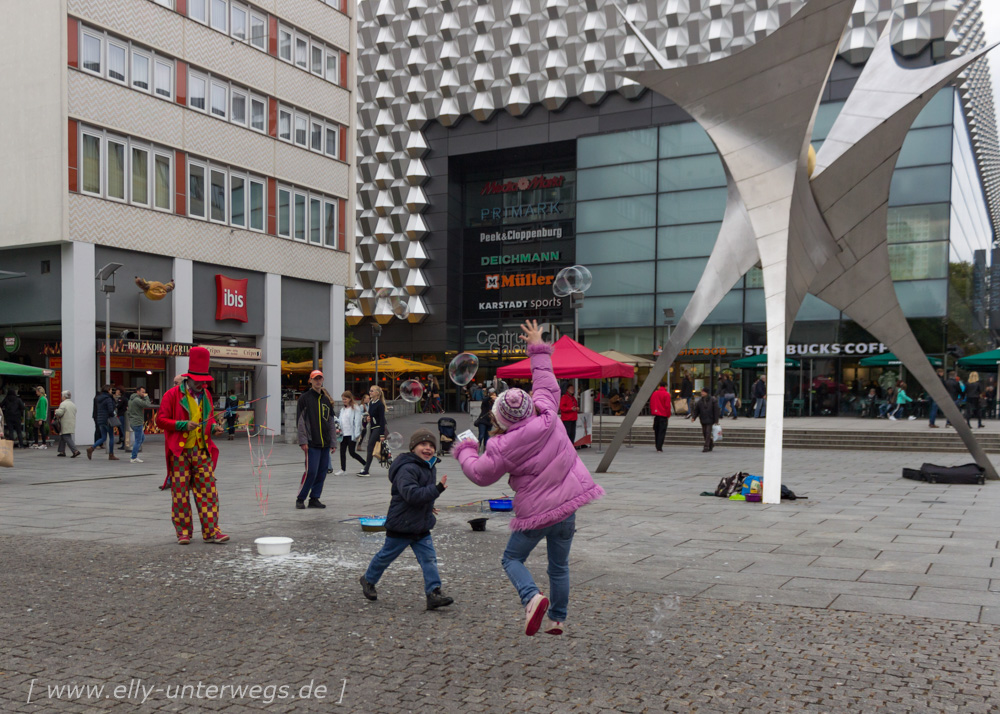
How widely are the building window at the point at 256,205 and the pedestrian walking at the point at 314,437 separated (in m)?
20.4

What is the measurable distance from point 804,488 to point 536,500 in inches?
406

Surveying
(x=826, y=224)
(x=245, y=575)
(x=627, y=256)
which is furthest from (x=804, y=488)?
(x=627, y=256)

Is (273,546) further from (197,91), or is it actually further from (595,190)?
(595,190)

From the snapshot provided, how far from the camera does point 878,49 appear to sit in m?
17.2

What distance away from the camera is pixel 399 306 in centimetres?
4966

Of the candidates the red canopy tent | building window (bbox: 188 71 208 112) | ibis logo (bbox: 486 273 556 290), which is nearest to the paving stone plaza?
the red canopy tent

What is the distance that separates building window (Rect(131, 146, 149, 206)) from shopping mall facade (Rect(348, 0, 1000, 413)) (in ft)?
65.0

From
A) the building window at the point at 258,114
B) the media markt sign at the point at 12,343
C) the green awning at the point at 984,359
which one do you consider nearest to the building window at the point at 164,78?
the building window at the point at 258,114

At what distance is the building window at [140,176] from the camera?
86.6ft

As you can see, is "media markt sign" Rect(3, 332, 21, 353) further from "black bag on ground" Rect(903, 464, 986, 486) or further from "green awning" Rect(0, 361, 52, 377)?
"black bag on ground" Rect(903, 464, 986, 486)

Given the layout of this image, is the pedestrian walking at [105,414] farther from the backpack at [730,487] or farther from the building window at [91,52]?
the backpack at [730,487]

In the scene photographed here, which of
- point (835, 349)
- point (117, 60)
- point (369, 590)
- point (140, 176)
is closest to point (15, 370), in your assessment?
point (140, 176)

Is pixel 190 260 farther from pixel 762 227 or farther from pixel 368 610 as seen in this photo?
pixel 368 610

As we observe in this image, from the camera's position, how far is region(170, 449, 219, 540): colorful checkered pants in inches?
340
